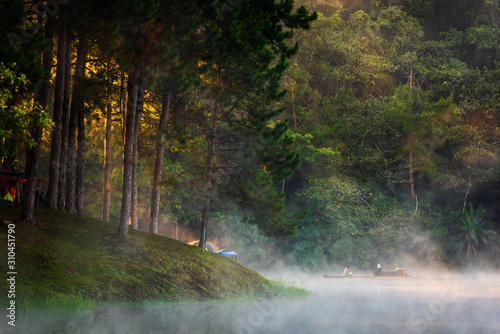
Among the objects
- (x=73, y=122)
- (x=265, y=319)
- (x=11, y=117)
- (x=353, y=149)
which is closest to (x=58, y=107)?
(x=73, y=122)

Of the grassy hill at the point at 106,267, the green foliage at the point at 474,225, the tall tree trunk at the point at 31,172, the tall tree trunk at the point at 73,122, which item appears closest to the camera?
the grassy hill at the point at 106,267

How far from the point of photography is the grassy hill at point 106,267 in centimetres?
1333

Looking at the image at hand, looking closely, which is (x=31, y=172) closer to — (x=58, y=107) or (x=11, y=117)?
(x=58, y=107)

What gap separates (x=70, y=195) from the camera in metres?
19.9

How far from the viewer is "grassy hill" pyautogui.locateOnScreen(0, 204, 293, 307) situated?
1333cm

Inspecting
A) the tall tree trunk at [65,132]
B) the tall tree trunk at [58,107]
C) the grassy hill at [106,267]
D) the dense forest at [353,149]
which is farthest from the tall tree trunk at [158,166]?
the tall tree trunk at [58,107]

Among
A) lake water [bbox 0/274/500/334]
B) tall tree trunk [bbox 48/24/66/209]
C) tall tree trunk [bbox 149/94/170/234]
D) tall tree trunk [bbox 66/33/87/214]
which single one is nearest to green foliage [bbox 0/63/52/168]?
lake water [bbox 0/274/500/334]

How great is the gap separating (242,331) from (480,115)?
113 feet

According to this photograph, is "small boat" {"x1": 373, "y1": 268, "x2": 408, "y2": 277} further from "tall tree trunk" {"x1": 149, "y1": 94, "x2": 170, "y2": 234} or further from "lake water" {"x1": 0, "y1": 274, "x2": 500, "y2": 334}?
"tall tree trunk" {"x1": 149, "y1": 94, "x2": 170, "y2": 234}

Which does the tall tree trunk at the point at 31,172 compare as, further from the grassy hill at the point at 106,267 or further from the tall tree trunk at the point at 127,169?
the tall tree trunk at the point at 127,169

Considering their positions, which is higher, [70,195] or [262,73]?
[262,73]

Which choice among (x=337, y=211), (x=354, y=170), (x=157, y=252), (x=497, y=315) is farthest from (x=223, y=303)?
(x=354, y=170)

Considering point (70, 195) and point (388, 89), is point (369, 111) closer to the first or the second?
point (388, 89)

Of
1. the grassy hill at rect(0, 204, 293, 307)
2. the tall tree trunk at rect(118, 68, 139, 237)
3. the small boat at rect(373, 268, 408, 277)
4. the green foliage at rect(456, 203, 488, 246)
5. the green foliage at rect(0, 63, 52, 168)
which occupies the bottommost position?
the small boat at rect(373, 268, 408, 277)
